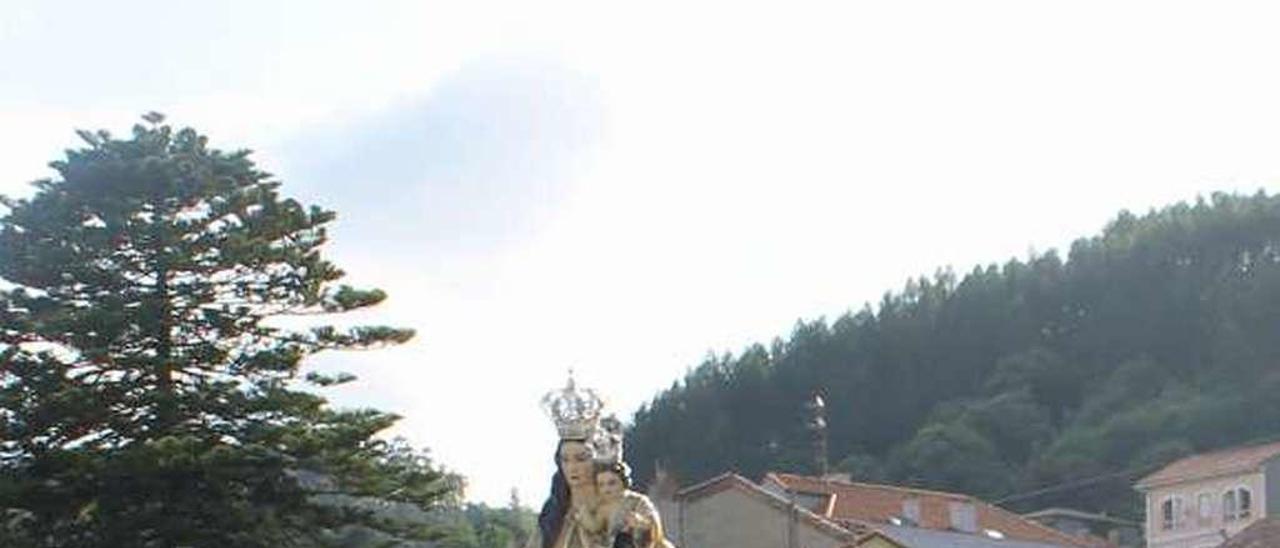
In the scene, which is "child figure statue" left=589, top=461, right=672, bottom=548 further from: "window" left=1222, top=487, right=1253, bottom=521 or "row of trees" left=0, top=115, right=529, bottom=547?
"window" left=1222, top=487, right=1253, bottom=521

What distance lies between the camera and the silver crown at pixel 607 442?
36.1ft

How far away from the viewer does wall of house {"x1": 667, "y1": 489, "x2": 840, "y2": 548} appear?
6900 centimetres

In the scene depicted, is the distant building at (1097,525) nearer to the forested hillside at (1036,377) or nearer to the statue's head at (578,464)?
the forested hillside at (1036,377)

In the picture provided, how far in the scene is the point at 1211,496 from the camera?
261 feet

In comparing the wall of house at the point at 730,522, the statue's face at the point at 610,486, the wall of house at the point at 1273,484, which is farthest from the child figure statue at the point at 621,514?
the wall of house at the point at 1273,484

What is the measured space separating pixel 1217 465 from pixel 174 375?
51091 millimetres

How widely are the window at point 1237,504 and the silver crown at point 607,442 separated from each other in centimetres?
6880

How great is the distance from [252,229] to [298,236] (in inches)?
27.7

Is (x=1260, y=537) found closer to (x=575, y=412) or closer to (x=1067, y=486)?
(x=575, y=412)

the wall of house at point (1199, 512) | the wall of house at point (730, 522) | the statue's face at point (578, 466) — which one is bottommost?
the statue's face at point (578, 466)

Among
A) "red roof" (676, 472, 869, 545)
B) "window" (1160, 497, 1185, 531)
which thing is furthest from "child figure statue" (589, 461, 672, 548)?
"window" (1160, 497, 1185, 531)

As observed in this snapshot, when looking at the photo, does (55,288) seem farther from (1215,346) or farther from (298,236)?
(1215,346)

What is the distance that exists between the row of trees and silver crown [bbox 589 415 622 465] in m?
22.5

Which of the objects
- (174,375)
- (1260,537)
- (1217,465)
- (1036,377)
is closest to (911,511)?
(1217,465)
